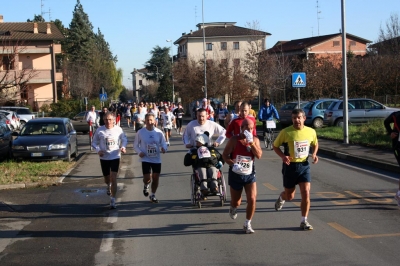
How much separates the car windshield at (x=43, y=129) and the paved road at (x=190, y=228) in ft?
18.4

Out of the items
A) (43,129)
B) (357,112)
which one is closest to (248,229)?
(43,129)

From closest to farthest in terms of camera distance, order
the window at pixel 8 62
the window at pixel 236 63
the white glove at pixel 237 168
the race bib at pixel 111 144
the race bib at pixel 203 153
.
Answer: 1. the white glove at pixel 237 168
2. the race bib at pixel 203 153
3. the race bib at pixel 111 144
4. the window at pixel 8 62
5. the window at pixel 236 63

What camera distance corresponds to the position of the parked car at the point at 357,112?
2666cm

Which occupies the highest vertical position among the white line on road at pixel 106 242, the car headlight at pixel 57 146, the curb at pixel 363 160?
the car headlight at pixel 57 146

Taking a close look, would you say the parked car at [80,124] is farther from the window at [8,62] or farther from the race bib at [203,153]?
the race bib at [203,153]

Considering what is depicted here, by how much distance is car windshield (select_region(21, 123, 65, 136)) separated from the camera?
57.5 feet

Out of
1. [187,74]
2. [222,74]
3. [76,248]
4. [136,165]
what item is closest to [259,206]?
[76,248]

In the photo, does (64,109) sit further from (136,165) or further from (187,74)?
(136,165)

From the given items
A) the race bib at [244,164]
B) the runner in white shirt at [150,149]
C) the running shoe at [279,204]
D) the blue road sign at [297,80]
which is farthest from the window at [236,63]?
the race bib at [244,164]

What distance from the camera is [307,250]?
6.54 m

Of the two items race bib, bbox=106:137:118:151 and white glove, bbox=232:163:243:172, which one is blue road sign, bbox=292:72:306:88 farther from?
white glove, bbox=232:163:243:172

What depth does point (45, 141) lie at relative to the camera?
53.7ft

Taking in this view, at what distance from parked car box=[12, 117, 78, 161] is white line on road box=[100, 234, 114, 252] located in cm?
909

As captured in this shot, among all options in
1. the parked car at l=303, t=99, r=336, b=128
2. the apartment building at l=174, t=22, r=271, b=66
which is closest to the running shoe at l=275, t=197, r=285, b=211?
the parked car at l=303, t=99, r=336, b=128
